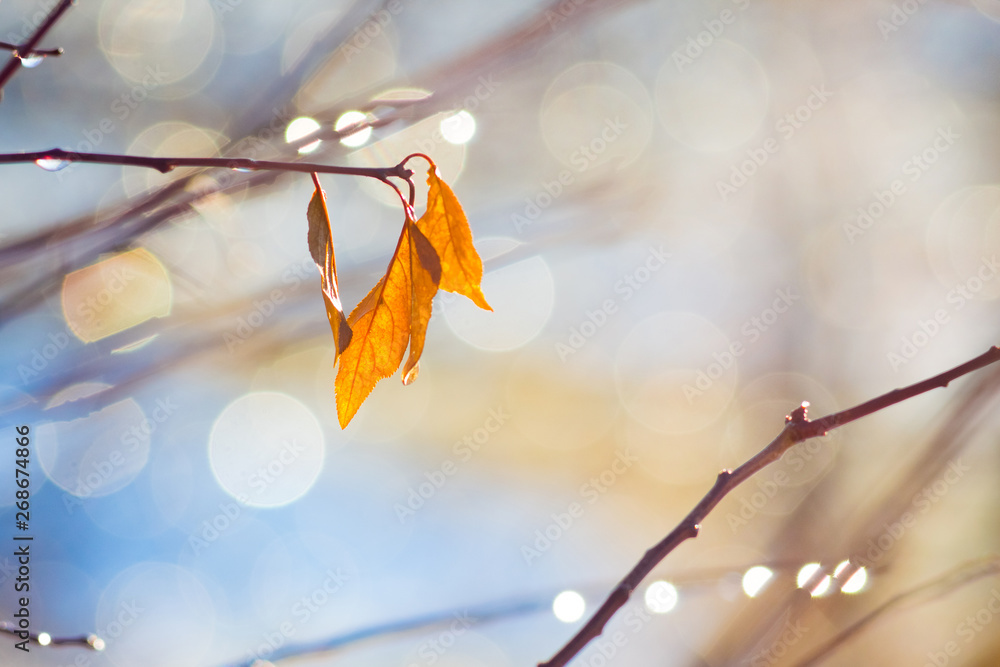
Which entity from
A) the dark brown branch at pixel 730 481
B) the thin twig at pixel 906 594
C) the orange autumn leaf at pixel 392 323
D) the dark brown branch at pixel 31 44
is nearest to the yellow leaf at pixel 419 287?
the orange autumn leaf at pixel 392 323

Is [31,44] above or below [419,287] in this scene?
above

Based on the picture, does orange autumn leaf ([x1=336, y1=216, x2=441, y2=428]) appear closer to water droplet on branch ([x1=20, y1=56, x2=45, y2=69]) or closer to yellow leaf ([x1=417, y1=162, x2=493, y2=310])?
yellow leaf ([x1=417, y1=162, x2=493, y2=310])

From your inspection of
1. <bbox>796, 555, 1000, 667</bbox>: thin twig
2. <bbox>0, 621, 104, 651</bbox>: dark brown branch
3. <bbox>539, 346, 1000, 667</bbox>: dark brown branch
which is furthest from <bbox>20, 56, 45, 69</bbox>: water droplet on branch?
<bbox>796, 555, 1000, 667</bbox>: thin twig

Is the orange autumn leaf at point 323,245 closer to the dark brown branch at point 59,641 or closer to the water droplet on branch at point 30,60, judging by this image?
the water droplet on branch at point 30,60

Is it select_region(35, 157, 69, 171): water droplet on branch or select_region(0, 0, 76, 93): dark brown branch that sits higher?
select_region(0, 0, 76, 93): dark brown branch

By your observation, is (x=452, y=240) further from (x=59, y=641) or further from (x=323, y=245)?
(x=59, y=641)

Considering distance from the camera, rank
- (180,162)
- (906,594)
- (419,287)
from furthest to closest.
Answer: (906,594) → (419,287) → (180,162)

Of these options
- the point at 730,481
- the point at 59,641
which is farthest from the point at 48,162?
the point at 59,641
